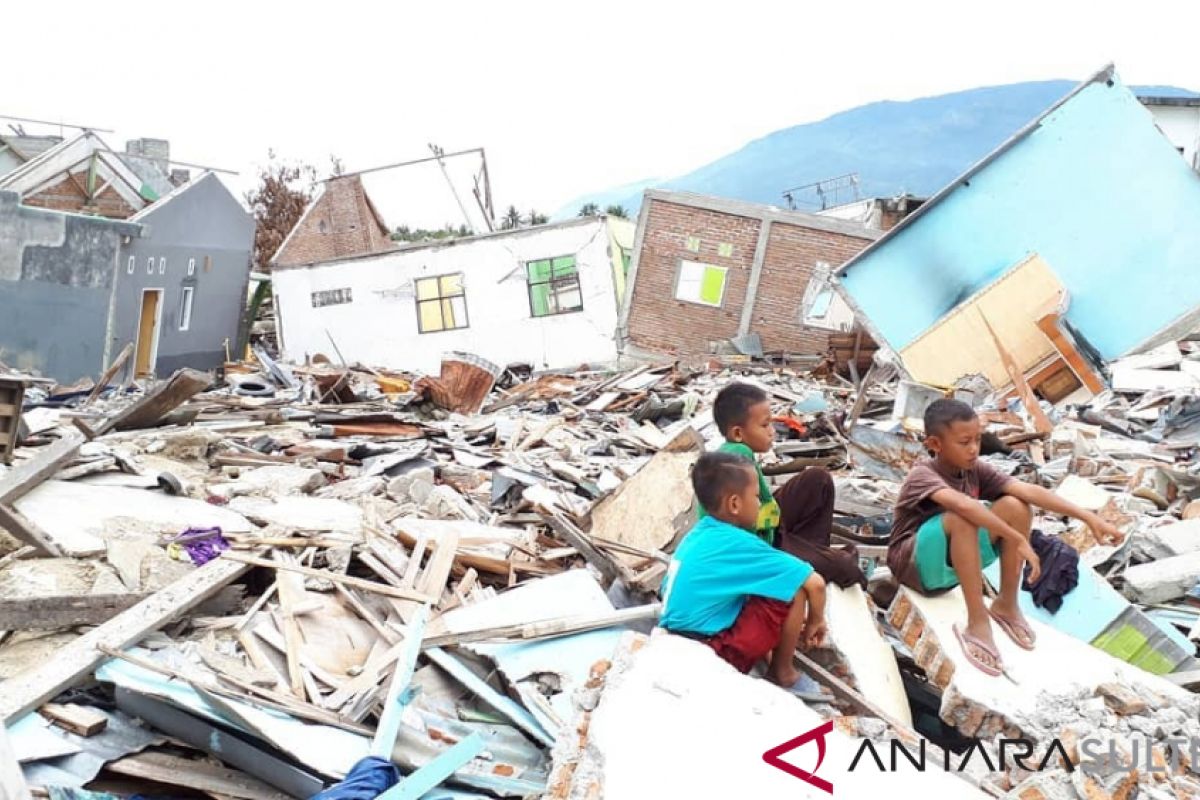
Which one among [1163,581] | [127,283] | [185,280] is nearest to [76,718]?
[1163,581]

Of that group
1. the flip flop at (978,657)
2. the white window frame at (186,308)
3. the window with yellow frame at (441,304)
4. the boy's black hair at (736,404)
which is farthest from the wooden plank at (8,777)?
the window with yellow frame at (441,304)

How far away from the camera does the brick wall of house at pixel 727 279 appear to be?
22.8 metres

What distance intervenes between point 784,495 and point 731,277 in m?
18.8

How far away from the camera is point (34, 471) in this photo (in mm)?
6562

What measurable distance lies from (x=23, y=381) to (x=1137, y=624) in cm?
770

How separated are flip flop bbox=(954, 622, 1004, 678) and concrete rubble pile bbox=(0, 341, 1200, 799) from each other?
44mm

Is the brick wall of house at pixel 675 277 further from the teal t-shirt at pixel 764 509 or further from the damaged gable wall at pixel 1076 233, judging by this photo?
the teal t-shirt at pixel 764 509

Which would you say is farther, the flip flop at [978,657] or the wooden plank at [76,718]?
the flip flop at [978,657]

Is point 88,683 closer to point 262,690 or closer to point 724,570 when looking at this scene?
point 262,690

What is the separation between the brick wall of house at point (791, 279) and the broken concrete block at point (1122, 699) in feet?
62.4

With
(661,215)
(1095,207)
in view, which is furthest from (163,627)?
(661,215)

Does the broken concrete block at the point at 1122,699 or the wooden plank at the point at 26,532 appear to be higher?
the broken concrete block at the point at 1122,699

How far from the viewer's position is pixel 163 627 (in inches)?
179

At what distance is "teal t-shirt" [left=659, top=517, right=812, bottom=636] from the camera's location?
12.2 feet
